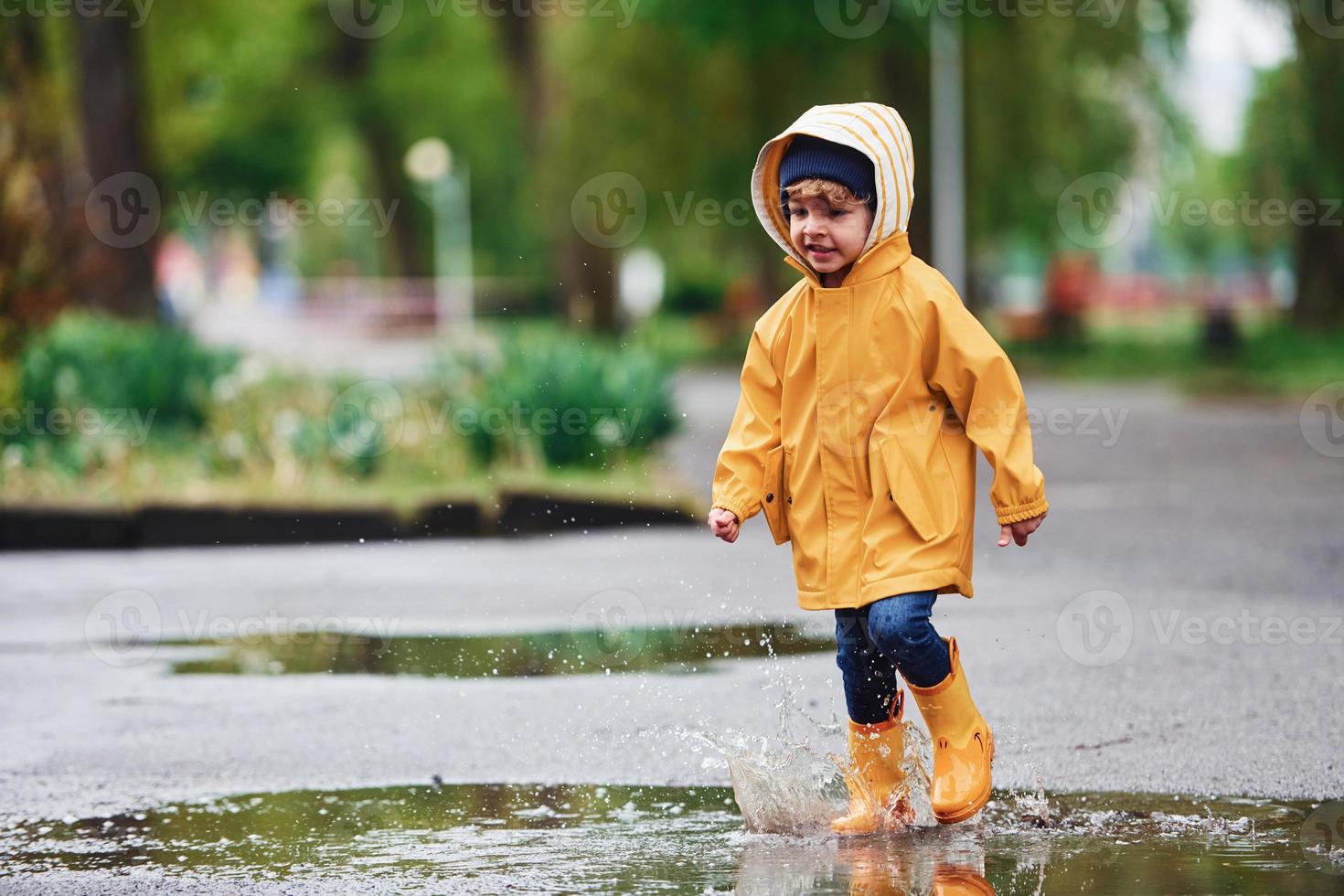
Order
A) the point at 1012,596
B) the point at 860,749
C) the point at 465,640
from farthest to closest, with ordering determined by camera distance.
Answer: the point at 1012,596 < the point at 465,640 < the point at 860,749

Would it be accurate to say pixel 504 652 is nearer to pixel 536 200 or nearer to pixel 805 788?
pixel 805 788

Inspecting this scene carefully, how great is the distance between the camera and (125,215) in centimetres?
2041

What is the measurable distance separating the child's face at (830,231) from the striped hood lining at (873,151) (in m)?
0.04

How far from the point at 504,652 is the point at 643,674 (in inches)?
31.6

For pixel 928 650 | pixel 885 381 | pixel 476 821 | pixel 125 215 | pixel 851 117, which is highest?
pixel 125 215

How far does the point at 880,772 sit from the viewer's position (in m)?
4.70

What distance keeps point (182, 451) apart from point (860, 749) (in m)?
9.05

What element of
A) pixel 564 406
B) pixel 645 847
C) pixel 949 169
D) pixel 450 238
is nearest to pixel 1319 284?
pixel 949 169

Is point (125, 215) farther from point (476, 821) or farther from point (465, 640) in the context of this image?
point (476, 821)

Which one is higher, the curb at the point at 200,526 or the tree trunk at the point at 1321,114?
the tree trunk at the point at 1321,114

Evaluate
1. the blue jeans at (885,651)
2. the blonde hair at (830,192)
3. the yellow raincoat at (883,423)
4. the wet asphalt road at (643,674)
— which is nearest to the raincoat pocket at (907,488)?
the yellow raincoat at (883,423)

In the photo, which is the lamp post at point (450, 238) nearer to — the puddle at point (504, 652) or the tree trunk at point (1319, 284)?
the tree trunk at point (1319, 284)

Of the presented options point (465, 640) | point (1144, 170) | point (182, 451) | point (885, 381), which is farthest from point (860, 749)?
point (1144, 170)

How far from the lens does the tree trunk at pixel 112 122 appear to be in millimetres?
20688
